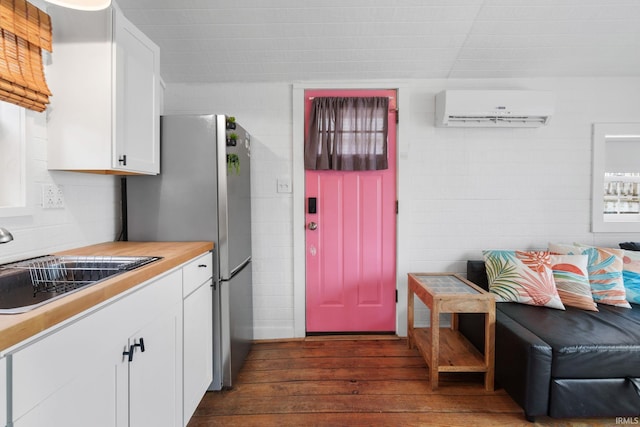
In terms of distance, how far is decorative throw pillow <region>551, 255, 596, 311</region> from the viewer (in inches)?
82.5

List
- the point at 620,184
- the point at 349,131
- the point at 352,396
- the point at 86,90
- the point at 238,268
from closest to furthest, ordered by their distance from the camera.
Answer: the point at 86,90 → the point at 352,396 → the point at 238,268 → the point at 349,131 → the point at 620,184

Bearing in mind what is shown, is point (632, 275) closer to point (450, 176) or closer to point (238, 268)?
point (450, 176)

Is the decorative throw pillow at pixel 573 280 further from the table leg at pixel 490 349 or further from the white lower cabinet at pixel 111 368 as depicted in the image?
the white lower cabinet at pixel 111 368

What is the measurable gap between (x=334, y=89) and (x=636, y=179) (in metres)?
2.75

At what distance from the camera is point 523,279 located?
2182 millimetres

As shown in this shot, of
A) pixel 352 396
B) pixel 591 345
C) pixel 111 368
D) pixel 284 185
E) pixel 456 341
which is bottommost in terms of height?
pixel 352 396

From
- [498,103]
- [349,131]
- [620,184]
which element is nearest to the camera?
[498,103]

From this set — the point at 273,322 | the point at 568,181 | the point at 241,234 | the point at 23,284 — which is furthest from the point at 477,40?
the point at 23,284

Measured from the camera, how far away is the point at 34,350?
0.73 m

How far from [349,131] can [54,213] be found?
6.53ft

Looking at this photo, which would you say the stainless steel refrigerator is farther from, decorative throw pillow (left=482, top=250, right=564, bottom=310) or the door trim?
decorative throw pillow (left=482, top=250, right=564, bottom=310)

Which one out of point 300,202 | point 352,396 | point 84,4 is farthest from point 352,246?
point 84,4

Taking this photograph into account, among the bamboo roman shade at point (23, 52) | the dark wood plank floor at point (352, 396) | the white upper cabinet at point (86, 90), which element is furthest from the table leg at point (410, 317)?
the bamboo roman shade at point (23, 52)

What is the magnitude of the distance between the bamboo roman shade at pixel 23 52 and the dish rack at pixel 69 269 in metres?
0.67
